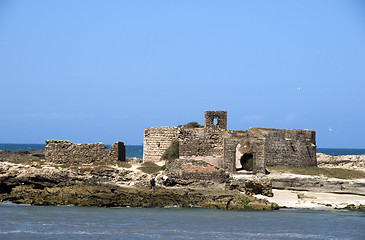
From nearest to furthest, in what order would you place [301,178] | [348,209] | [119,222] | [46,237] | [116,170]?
[46,237], [119,222], [348,209], [116,170], [301,178]

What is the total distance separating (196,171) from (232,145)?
476 centimetres

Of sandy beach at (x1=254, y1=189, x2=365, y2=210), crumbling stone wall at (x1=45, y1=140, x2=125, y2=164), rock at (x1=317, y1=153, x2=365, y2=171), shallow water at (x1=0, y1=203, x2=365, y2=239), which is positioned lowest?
shallow water at (x1=0, y1=203, x2=365, y2=239)

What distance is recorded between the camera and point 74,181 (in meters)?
36.3

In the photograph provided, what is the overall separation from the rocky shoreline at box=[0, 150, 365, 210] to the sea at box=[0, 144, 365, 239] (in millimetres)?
881

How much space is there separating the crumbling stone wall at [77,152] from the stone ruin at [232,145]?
4277 millimetres

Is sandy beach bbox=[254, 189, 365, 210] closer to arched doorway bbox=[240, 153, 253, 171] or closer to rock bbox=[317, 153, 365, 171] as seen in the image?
arched doorway bbox=[240, 153, 253, 171]

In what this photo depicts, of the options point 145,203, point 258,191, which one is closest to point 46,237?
point 145,203

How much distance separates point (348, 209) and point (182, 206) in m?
9.20

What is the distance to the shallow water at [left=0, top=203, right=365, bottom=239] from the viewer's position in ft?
90.0

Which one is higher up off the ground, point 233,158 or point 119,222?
point 233,158

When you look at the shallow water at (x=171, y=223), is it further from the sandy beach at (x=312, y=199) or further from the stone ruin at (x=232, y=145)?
the stone ruin at (x=232, y=145)

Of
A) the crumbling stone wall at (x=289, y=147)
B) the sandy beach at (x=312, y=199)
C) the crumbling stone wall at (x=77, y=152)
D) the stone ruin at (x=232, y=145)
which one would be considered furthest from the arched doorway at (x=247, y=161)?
the crumbling stone wall at (x=77, y=152)

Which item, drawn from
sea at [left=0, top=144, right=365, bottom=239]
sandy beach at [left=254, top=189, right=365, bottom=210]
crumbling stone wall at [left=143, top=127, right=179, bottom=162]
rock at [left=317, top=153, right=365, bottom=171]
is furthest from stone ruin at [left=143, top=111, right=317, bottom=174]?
rock at [left=317, top=153, right=365, bottom=171]

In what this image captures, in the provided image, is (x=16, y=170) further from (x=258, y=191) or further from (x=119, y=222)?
(x=258, y=191)
